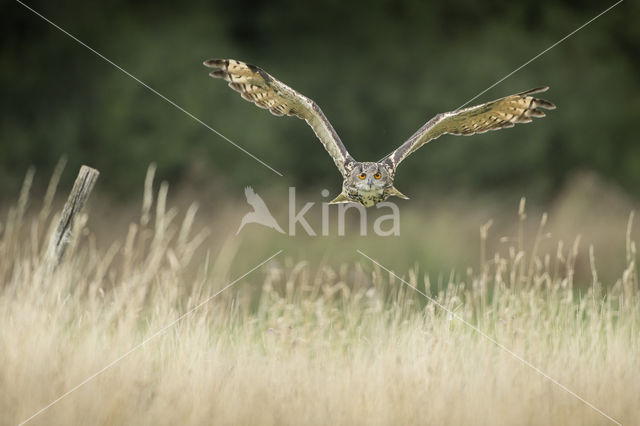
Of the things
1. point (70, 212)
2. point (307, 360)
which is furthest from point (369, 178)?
point (70, 212)

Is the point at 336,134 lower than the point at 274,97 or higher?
lower

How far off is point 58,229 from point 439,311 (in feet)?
7.31

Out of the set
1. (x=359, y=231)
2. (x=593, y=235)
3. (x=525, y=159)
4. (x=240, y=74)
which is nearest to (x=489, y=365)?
(x=240, y=74)

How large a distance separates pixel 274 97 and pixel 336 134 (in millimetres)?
580

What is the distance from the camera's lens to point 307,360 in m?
4.08

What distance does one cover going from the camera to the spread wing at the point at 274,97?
14.7 ft

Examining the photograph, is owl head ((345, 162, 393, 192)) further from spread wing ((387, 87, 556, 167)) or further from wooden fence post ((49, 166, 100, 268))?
wooden fence post ((49, 166, 100, 268))

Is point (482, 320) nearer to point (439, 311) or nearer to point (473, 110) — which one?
point (439, 311)

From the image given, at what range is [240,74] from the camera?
4.71 metres

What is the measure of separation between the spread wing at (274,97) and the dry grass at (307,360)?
0.88 meters

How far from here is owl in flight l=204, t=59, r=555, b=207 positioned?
438 centimetres

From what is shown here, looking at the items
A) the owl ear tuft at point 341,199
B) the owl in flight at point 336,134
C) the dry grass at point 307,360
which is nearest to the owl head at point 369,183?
the owl in flight at point 336,134

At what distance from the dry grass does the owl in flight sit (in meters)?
0.60

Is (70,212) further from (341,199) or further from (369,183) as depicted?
(369,183)
